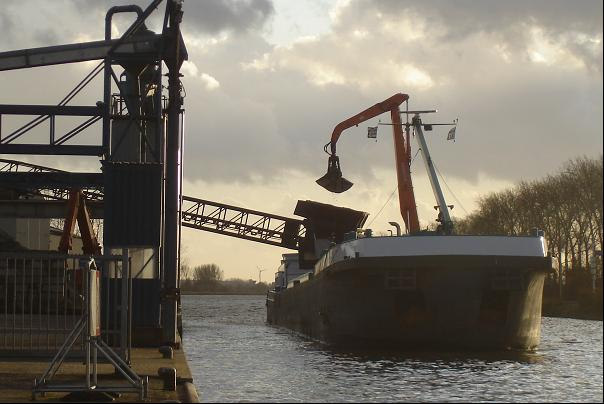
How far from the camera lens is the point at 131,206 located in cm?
2198

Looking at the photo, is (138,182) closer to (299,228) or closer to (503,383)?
(503,383)

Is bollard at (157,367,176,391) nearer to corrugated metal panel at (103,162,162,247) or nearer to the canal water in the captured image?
the canal water

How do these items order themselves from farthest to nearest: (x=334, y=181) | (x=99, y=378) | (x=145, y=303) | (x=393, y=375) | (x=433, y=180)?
1. (x=334, y=181)
2. (x=433, y=180)
3. (x=145, y=303)
4. (x=393, y=375)
5. (x=99, y=378)

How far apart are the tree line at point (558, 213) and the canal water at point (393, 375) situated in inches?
1031

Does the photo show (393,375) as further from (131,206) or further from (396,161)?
(396,161)

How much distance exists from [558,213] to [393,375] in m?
44.8

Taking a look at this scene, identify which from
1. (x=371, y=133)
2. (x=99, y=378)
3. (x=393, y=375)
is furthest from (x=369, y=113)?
(x=99, y=378)

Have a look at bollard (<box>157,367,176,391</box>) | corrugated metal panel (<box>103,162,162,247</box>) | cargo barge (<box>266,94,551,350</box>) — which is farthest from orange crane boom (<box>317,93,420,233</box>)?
bollard (<box>157,367,176,391</box>)

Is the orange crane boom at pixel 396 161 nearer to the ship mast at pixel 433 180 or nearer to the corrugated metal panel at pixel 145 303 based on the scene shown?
the ship mast at pixel 433 180

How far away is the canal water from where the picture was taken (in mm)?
16562

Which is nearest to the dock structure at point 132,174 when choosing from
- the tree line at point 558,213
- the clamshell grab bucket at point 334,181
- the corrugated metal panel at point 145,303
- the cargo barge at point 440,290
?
the corrugated metal panel at point 145,303

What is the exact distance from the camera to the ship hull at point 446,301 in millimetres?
24797

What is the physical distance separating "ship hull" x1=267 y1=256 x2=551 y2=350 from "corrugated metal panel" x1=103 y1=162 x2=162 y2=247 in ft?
22.0

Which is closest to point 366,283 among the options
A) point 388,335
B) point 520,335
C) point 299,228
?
point 388,335
